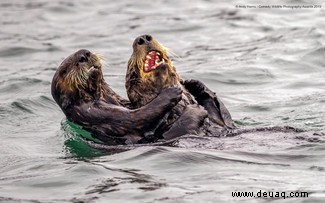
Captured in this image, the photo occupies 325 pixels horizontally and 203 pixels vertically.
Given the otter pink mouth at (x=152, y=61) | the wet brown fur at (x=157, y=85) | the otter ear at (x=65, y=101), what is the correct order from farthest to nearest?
the otter ear at (x=65, y=101)
the otter pink mouth at (x=152, y=61)
the wet brown fur at (x=157, y=85)

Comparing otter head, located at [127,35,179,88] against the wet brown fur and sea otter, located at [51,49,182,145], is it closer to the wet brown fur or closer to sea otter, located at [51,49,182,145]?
the wet brown fur

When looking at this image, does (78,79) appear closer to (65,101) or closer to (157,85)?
(65,101)

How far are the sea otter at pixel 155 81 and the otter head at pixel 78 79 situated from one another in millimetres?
337

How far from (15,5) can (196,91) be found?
9.96 meters

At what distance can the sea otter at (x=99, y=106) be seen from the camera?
7.61 metres

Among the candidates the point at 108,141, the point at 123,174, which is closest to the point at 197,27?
the point at 108,141

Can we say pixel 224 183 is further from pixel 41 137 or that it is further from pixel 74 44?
pixel 74 44

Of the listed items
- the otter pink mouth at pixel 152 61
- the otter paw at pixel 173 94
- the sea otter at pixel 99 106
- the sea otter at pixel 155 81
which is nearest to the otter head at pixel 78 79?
the sea otter at pixel 99 106

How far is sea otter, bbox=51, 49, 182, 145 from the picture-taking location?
7609 mm

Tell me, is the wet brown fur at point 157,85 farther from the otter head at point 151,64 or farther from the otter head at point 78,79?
the otter head at point 78,79

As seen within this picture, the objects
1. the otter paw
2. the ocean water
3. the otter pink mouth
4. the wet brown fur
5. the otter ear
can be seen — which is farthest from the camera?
the otter ear

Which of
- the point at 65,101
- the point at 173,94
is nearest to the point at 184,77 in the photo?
the point at 65,101

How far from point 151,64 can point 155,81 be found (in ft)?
0.63

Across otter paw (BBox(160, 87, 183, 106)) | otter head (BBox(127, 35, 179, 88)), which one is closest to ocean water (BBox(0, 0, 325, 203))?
otter paw (BBox(160, 87, 183, 106))
